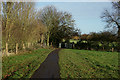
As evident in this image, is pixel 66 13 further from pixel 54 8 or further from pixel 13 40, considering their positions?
pixel 13 40

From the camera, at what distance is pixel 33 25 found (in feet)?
72.1

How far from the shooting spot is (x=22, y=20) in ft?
57.7

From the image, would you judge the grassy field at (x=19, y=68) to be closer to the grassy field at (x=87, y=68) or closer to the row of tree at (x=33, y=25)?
the grassy field at (x=87, y=68)

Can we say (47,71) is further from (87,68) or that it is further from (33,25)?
(33,25)

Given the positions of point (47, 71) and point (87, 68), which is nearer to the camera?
point (47, 71)

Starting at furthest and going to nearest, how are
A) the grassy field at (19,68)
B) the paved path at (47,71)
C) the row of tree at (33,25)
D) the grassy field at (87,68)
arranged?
the row of tree at (33,25)
the grassy field at (87,68)
the grassy field at (19,68)
the paved path at (47,71)

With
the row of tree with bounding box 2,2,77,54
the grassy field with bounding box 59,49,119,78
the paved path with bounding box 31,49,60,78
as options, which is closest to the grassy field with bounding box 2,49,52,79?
the paved path with bounding box 31,49,60,78

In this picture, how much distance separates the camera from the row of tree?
1277 cm

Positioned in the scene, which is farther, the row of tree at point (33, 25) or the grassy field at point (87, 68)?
the row of tree at point (33, 25)

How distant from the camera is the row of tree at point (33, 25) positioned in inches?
503

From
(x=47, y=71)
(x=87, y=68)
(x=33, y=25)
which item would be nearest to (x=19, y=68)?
(x=47, y=71)

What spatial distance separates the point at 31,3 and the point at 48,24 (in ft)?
38.7

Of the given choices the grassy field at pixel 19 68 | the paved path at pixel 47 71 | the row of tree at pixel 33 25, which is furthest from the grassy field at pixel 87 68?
the row of tree at pixel 33 25

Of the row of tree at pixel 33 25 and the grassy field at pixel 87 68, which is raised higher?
the row of tree at pixel 33 25
